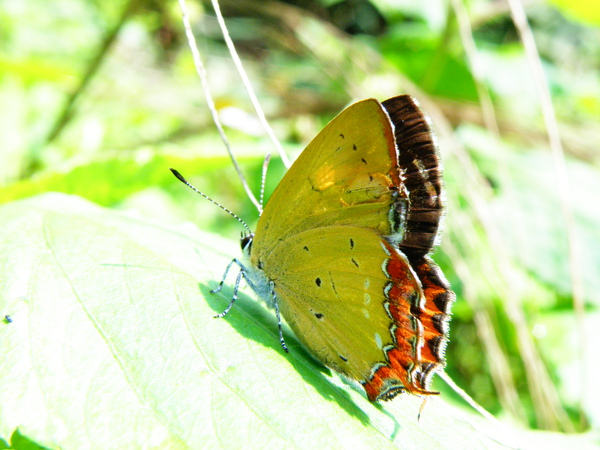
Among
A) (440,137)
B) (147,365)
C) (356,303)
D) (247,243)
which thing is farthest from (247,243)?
(440,137)

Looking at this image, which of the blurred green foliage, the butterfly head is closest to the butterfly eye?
the butterfly head

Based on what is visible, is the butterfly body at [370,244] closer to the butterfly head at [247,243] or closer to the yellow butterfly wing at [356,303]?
the yellow butterfly wing at [356,303]

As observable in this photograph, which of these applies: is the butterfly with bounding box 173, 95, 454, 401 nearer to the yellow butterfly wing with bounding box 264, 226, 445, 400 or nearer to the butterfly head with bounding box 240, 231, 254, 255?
the yellow butterfly wing with bounding box 264, 226, 445, 400

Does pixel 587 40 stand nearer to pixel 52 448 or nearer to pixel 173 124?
pixel 173 124

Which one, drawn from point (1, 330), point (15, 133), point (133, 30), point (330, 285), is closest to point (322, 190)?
point (330, 285)

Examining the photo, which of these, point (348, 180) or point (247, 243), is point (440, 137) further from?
point (348, 180)

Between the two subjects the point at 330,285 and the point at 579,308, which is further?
the point at 579,308
